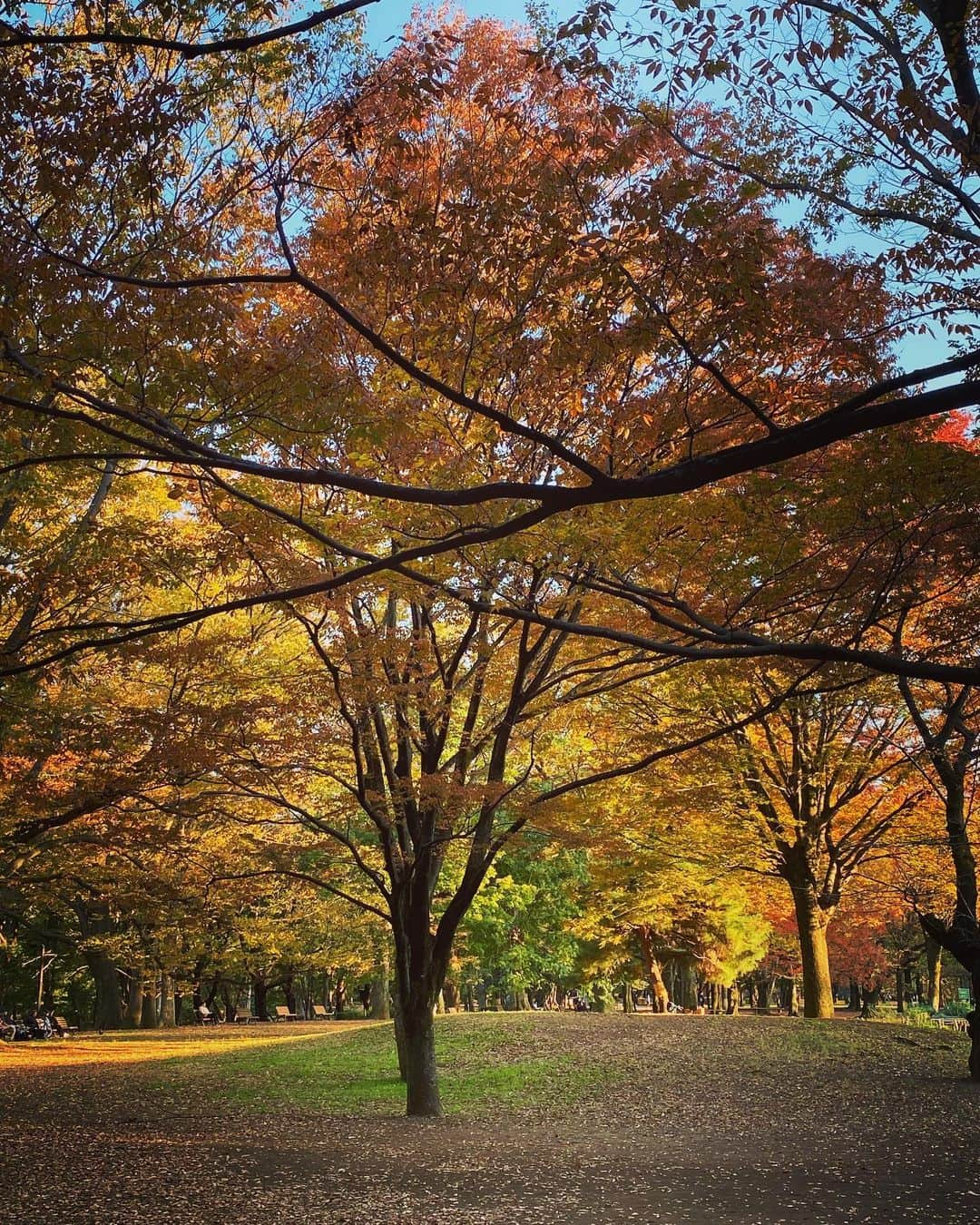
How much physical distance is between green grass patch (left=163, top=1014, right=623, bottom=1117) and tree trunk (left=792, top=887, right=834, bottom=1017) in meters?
5.60

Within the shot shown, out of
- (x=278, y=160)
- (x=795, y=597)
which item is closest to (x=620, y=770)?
(x=795, y=597)

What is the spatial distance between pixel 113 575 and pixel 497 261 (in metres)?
5.96

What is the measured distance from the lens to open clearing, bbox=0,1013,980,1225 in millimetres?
7109

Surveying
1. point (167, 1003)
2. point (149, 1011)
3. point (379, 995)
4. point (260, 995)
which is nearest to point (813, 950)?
point (379, 995)

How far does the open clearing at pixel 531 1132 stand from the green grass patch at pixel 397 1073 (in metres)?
0.06

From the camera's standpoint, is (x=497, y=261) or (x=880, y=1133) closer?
(x=497, y=261)

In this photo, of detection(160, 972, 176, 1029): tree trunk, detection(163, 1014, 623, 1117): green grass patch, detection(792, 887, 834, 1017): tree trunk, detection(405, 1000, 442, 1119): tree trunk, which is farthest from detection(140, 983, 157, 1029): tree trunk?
detection(405, 1000, 442, 1119): tree trunk

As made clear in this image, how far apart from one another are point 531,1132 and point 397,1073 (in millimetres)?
4974

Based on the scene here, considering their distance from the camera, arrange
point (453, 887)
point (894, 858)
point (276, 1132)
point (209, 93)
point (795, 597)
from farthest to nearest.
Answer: point (453, 887), point (894, 858), point (276, 1132), point (795, 597), point (209, 93)

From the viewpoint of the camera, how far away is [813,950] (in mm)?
18375

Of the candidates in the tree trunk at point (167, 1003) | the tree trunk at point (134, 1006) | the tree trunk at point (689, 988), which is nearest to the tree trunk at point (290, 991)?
the tree trunk at point (167, 1003)

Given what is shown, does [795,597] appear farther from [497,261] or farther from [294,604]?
[294,604]

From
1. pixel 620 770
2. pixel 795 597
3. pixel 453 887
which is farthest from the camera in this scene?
pixel 453 887

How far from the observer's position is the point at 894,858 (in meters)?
18.9
